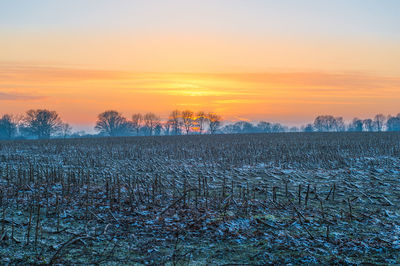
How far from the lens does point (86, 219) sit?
9.13 metres

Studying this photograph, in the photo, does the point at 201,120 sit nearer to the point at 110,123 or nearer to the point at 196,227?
the point at 110,123

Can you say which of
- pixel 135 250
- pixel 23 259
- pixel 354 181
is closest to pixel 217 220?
pixel 135 250

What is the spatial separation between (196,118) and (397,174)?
15289 centimetres

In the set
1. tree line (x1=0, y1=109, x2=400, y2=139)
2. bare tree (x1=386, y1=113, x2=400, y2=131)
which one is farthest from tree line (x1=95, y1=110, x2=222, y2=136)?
bare tree (x1=386, y1=113, x2=400, y2=131)

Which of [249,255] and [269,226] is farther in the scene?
[269,226]

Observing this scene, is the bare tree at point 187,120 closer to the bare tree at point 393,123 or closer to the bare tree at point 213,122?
the bare tree at point 213,122

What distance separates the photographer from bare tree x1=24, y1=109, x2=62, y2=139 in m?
109

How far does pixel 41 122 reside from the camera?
109875 mm

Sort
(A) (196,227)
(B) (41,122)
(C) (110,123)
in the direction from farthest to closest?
(C) (110,123) < (B) (41,122) < (A) (196,227)

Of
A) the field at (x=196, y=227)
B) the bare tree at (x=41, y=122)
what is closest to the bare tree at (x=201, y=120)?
the bare tree at (x=41, y=122)

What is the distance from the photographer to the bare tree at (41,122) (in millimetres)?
109000

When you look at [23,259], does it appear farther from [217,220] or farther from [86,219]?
[217,220]

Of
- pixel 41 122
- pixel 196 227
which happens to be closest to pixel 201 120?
pixel 41 122

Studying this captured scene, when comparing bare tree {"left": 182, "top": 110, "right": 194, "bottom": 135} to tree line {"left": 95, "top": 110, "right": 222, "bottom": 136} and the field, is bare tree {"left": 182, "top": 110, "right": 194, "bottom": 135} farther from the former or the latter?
the field
